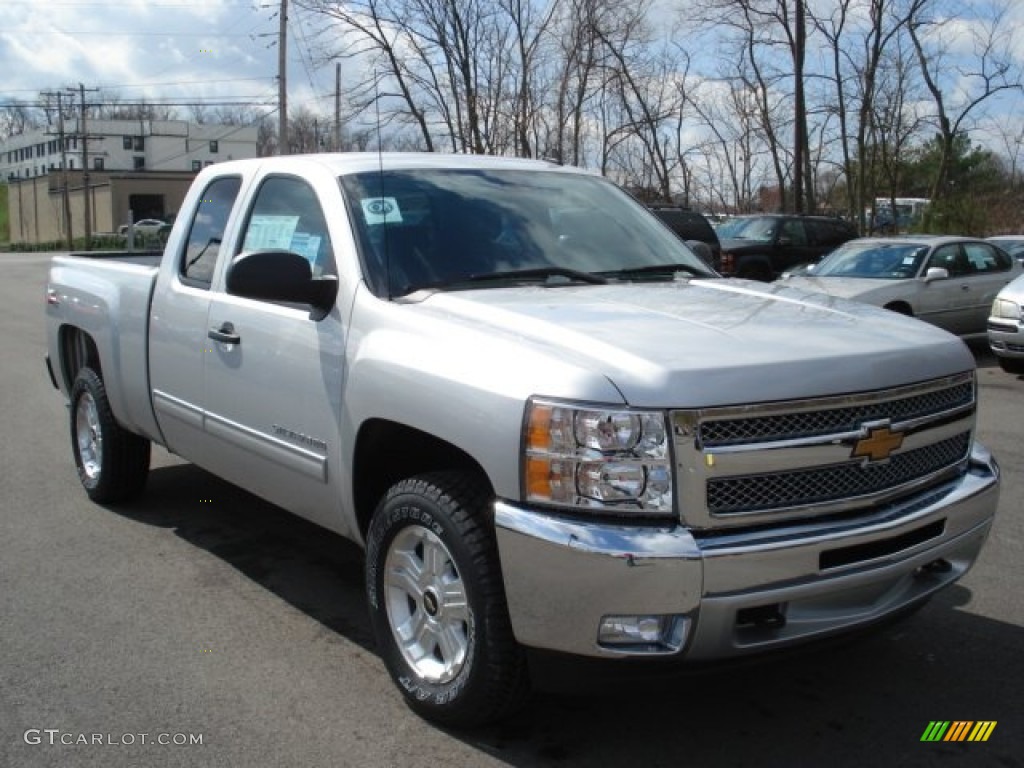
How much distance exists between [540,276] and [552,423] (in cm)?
129

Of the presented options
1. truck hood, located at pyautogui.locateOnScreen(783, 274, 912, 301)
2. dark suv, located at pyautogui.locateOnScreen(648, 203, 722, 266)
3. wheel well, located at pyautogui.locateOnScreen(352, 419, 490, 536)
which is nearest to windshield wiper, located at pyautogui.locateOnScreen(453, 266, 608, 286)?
wheel well, located at pyautogui.locateOnScreen(352, 419, 490, 536)

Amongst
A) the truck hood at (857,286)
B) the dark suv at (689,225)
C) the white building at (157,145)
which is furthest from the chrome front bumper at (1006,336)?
the white building at (157,145)

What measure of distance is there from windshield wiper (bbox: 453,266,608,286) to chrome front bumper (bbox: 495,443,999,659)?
1.24m

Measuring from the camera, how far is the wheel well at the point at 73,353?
625 centimetres

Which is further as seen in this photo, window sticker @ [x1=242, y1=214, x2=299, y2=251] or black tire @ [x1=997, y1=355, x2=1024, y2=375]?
black tire @ [x1=997, y1=355, x2=1024, y2=375]

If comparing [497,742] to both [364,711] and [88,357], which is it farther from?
[88,357]

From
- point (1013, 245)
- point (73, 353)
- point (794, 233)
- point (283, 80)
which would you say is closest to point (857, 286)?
point (794, 233)

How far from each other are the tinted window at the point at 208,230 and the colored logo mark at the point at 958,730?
3529 mm

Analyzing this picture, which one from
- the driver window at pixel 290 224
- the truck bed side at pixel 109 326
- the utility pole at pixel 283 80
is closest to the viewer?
the driver window at pixel 290 224

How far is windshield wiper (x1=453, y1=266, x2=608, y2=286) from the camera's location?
3.95 metres

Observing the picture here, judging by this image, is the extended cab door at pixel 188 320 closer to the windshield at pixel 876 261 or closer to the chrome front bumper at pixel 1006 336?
the chrome front bumper at pixel 1006 336

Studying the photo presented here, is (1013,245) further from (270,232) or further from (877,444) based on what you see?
(877,444)

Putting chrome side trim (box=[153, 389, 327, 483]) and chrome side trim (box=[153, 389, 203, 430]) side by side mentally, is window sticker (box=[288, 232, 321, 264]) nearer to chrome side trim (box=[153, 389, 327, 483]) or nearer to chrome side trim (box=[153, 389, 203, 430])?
chrome side trim (box=[153, 389, 327, 483])

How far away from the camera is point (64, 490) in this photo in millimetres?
6473
